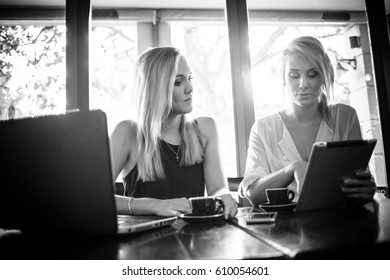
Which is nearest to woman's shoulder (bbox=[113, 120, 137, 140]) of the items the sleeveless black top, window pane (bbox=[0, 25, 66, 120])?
the sleeveless black top

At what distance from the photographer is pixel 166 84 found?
5.66 feet

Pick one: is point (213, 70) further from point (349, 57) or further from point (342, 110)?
point (342, 110)

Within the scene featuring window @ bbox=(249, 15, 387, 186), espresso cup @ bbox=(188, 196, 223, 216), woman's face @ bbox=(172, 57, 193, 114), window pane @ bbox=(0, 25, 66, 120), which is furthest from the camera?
window @ bbox=(249, 15, 387, 186)

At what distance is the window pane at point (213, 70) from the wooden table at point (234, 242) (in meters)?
1.81

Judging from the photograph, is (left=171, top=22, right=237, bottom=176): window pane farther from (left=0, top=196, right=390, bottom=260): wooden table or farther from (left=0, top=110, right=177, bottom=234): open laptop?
(left=0, top=110, right=177, bottom=234): open laptop

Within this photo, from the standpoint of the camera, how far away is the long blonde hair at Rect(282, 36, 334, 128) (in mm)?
1638

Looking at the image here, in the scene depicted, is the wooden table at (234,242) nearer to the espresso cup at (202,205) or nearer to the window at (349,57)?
the espresso cup at (202,205)

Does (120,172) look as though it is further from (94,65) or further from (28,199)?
(94,65)

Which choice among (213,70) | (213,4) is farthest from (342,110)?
(213,70)

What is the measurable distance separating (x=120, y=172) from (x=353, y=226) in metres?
1.33

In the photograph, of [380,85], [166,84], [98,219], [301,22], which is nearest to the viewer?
A: [98,219]

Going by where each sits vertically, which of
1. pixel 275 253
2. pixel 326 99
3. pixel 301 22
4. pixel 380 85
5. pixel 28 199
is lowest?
pixel 275 253

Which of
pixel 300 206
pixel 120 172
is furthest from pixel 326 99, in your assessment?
pixel 120 172

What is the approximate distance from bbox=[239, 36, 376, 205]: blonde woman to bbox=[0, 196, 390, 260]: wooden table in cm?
68
